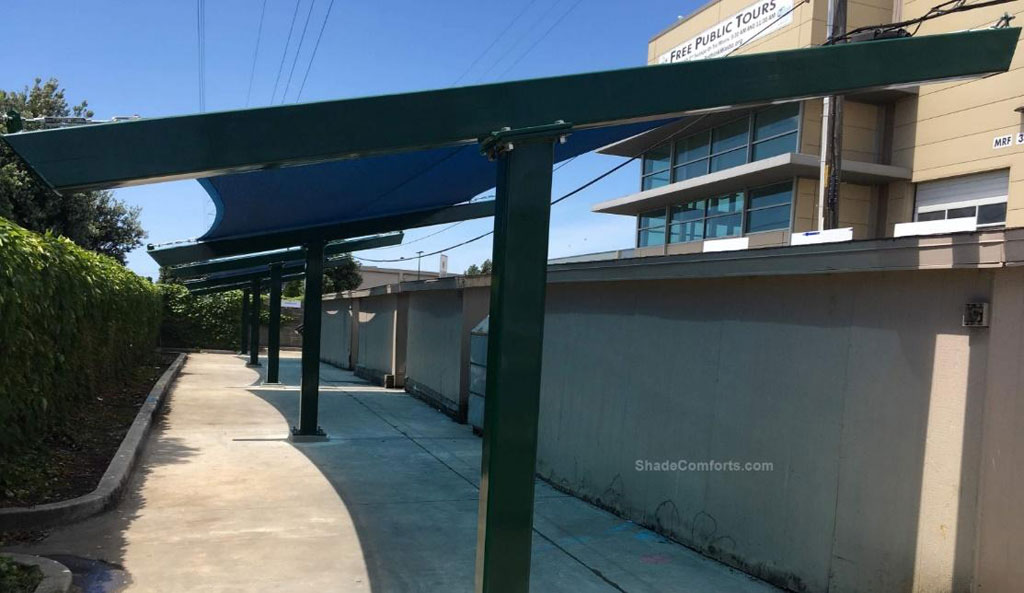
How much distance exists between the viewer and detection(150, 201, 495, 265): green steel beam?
959 centimetres

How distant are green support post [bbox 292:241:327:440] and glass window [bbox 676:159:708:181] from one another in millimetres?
17569

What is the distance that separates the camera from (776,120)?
69.7ft

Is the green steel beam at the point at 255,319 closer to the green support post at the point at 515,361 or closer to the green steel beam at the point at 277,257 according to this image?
the green steel beam at the point at 277,257

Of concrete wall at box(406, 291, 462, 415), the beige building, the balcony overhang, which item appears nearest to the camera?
concrete wall at box(406, 291, 462, 415)

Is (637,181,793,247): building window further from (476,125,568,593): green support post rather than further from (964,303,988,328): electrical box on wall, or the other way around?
(476,125,568,593): green support post

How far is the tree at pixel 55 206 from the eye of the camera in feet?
57.7

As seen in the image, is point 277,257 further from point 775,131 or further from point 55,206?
point 775,131

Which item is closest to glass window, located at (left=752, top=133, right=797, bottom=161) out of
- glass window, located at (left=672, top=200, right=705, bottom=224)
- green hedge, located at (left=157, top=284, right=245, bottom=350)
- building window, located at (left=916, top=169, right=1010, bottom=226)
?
glass window, located at (left=672, top=200, right=705, bottom=224)

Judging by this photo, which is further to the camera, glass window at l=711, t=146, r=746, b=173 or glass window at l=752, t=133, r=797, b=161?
glass window at l=711, t=146, r=746, b=173

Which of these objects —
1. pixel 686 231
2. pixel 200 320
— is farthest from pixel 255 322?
pixel 686 231

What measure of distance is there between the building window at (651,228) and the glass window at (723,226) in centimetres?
325

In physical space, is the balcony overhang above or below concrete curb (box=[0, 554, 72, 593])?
above

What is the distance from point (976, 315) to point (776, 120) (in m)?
19.3

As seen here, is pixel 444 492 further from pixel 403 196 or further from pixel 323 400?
pixel 323 400
